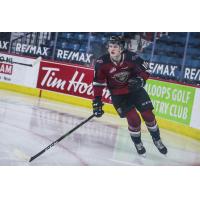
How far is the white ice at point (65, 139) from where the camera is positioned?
12.9ft

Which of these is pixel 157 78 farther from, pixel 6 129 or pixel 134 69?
pixel 6 129

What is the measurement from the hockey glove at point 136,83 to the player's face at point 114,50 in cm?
25

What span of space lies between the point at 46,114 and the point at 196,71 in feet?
4.43

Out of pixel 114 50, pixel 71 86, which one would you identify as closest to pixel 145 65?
pixel 114 50

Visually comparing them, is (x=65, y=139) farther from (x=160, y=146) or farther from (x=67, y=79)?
(x=160, y=146)

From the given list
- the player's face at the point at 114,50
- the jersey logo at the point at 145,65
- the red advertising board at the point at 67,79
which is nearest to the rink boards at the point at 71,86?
the red advertising board at the point at 67,79

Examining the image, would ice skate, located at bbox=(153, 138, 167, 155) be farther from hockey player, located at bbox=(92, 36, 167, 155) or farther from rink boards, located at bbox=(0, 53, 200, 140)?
rink boards, located at bbox=(0, 53, 200, 140)

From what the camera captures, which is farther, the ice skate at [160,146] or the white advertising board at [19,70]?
the ice skate at [160,146]

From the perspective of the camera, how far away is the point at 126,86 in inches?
160

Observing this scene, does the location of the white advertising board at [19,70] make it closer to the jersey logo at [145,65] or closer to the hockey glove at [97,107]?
the hockey glove at [97,107]

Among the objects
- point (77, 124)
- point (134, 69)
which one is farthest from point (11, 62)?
point (134, 69)

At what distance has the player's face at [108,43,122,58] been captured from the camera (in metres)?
3.97
